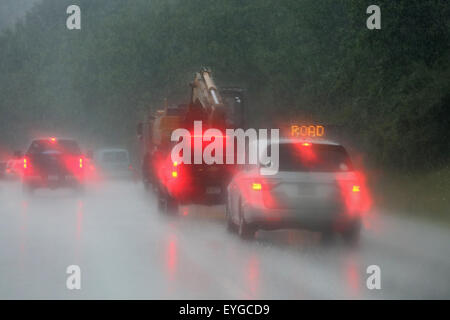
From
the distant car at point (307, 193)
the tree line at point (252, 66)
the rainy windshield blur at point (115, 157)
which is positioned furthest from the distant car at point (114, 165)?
the distant car at point (307, 193)

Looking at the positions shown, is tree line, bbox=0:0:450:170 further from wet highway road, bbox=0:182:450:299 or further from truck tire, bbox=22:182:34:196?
truck tire, bbox=22:182:34:196

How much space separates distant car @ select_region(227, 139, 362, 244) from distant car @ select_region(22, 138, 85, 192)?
734 inches

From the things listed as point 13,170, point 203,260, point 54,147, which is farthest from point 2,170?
point 203,260

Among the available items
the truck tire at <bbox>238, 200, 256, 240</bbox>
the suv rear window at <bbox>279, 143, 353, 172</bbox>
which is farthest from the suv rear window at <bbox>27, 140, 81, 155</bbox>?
the suv rear window at <bbox>279, 143, 353, 172</bbox>

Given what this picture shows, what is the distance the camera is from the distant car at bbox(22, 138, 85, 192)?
35406 mm

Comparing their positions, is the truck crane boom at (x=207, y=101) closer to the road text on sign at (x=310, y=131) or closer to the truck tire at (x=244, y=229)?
the road text on sign at (x=310, y=131)

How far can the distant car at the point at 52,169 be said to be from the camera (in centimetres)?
3541

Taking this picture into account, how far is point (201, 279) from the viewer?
42.3 ft

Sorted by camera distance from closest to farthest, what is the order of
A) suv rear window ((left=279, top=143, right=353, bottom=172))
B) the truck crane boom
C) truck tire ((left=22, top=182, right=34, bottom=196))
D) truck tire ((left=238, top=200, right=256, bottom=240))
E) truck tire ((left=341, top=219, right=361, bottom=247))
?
suv rear window ((left=279, top=143, right=353, bottom=172))
truck tire ((left=341, top=219, right=361, bottom=247))
truck tire ((left=238, top=200, right=256, bottom=240))
the truck crane boom
truck tire ((left=22, top=182, right=34, bottom=196))

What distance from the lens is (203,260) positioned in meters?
15.2
